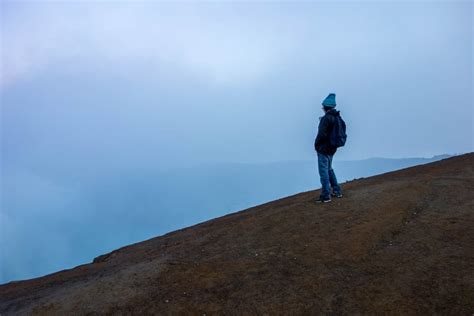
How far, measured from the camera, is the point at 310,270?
6.95 metres

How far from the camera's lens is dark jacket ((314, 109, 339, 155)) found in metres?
10.5

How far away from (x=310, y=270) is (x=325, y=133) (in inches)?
185

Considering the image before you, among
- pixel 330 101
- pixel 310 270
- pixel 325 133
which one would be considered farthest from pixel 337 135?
pixel 310 270

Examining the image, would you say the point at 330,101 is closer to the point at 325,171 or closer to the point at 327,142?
the point at 327,142

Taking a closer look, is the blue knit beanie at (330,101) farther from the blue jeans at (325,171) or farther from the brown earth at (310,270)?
the brown earth at (310,270)

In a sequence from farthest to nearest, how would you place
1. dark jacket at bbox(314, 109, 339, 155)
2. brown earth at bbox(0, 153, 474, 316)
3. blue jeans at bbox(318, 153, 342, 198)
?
blue jeans at bbox(318, 153, 342, 198) → dark jacket at bbox(314, 109, 339, 155) → brown earth at bbox(0, 153, 474, 316)

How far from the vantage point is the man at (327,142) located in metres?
10.5

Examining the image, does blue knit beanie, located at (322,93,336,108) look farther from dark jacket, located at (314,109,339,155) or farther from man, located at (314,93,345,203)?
dark jacket, located at (314,109,339,155)

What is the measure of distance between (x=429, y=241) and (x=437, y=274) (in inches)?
55.7

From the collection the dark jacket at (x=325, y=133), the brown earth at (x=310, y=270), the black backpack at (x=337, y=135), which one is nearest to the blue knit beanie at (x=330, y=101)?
the dark jacket at (x=325, y=133)

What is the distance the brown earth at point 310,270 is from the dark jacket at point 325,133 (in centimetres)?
159

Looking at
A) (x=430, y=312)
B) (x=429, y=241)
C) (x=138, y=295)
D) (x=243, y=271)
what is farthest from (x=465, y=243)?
(x=138, y=295)

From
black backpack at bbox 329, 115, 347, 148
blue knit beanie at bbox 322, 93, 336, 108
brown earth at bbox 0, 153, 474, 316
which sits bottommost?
brown earth at bbox 0, 153, 474, 316

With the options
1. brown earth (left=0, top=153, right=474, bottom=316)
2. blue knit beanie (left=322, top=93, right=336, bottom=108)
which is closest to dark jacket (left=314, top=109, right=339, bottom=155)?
blue knit beanie (left=322, top=93, right=336, bottom=108)
